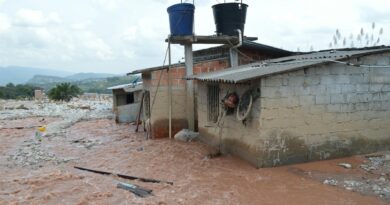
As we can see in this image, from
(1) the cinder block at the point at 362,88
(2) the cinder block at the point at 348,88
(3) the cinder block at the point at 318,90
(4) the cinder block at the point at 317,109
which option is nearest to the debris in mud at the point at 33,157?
(4) the cinder block at the point at 317,109

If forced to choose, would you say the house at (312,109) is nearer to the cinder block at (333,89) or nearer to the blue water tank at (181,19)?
the cinder block at (333,89)

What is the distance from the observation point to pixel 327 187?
21.6ft

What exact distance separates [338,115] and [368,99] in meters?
0.89

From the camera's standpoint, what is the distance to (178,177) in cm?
779

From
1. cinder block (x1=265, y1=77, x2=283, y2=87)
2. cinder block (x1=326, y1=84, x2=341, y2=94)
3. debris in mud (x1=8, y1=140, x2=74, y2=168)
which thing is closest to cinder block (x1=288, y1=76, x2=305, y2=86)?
cinder block (x1=265, y1=77, x2=283, y2=87)

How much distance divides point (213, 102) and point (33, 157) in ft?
16.7

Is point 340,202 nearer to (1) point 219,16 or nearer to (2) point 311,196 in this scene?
(2) point 311,196

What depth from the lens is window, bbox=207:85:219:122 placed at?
10.2 m

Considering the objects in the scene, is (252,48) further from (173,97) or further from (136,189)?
(136,189)

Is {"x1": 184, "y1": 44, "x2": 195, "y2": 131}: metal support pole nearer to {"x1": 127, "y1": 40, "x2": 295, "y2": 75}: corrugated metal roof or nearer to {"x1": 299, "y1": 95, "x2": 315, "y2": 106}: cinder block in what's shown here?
{"x1": 127, "y1": 40, "x2": 295, "y2": 75}: corrugated metal roof

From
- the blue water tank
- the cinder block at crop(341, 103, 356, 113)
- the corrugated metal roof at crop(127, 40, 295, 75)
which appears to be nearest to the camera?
the cinder block at crop(341, 103, 356, 113)

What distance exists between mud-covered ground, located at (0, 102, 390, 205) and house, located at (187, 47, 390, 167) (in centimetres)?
32

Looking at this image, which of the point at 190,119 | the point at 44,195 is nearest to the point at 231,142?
the point at 190,119

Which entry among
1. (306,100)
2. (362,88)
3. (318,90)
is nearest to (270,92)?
(306,100)
